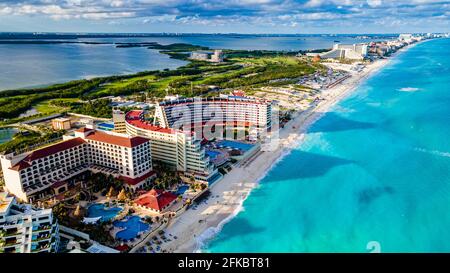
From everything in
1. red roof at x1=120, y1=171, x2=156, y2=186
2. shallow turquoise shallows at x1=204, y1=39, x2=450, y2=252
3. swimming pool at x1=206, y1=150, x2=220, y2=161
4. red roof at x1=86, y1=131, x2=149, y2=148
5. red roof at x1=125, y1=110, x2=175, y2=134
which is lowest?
shallow turquoise shallows at x1=204, y1=39, x2=450, y2=252

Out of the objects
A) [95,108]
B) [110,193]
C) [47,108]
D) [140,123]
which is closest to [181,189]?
[110,193]

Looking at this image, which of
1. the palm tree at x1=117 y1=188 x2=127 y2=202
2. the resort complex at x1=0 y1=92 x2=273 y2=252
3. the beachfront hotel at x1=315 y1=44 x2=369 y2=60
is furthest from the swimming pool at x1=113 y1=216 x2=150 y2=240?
the beachfront hotel at x1=315 y1=44 x2=369 y2=60

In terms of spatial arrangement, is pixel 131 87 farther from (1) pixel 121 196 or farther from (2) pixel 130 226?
(2) pixel 130 226

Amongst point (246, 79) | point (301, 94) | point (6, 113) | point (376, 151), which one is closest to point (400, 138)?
point (376, 151)

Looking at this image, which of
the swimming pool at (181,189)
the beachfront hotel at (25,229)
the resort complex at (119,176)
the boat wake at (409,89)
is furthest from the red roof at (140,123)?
the boat wake at (409,89)

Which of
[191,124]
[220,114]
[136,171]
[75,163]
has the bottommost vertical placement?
[136,171]

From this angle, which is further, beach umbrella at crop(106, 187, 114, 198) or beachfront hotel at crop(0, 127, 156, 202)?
beach umbrella at crop(106, 187, 114, 198)

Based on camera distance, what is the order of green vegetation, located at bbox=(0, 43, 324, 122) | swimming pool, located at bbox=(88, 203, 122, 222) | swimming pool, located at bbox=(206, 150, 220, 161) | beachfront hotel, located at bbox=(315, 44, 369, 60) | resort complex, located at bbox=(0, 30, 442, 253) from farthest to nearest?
beachfront hotel, located at bbox=(315, 44, 369, 60) → green vegetation, located at bbox=(0, 43, 324, 122) → swimming pool, located at bbox=(206, 150, 220, 161) → swimming pool, located at bbox=(88, 203, 122, 222) → resort complex, located at bbox=(0, 30, 442, 253)

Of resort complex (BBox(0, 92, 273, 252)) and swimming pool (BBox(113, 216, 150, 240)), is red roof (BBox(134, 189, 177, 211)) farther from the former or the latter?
swimming pool (BBox(113, 216, 150, 240))
